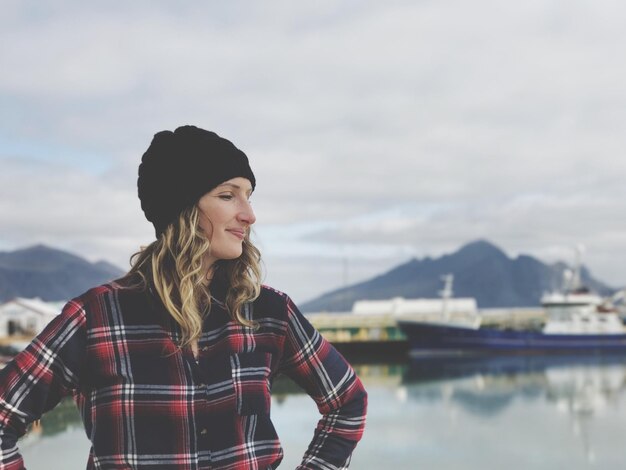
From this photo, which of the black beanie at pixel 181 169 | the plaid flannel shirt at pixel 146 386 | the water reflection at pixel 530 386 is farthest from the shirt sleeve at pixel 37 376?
the water reflection at pixel 530 386

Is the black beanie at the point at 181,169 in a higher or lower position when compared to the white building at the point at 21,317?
higher

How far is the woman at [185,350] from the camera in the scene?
4.74 feet

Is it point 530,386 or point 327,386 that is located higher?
point 327,386

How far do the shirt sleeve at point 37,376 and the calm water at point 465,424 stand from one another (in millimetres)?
12888

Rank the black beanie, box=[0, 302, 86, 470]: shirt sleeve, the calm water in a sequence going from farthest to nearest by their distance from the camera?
the calm water → the black beanie → box=[0, 302, 86, 470]: shirt sleeve

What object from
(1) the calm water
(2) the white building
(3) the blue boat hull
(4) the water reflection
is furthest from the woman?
(3) the blue boat hull

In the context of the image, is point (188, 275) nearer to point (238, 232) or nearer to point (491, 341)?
point (238, 232)

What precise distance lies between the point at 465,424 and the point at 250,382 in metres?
20.4

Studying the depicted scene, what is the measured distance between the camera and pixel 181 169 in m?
1.51

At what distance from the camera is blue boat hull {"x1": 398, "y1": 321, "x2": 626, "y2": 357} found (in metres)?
40.9

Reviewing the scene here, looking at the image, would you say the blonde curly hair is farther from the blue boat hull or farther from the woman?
the blue boat hull

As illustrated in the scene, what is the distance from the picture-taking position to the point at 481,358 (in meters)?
42.1

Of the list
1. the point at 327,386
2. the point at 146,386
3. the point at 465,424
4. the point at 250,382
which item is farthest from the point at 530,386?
the point at 146,386

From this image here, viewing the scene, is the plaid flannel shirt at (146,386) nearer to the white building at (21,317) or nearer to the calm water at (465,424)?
the calm water at (465,424)
